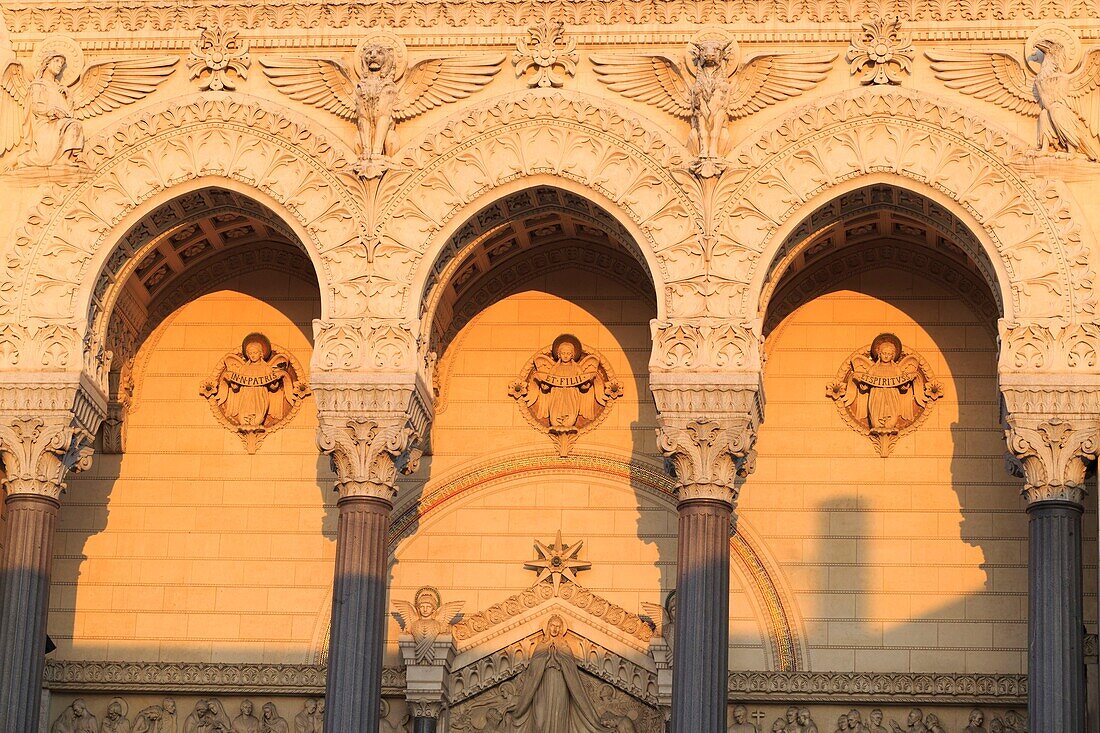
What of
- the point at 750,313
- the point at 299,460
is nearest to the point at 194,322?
the point at 299,460

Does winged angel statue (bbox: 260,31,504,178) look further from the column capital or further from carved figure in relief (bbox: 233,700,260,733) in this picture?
carved figure in relief (bbox: 233,700,260,733)

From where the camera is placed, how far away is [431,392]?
2583 cm

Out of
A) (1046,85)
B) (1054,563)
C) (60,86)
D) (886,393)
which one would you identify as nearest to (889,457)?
(886,393)

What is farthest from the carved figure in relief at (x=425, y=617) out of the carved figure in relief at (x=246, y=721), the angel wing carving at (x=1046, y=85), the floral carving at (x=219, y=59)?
the angel wing carving at (x=1046, y=85)

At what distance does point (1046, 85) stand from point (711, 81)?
352 cm

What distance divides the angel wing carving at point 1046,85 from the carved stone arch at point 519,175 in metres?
3.15

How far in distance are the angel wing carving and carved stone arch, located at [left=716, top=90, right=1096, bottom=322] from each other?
14.2 inches

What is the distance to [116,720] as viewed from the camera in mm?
26938

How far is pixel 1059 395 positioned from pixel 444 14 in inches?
310

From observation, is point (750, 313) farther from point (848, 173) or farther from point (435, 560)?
point (435, 560)

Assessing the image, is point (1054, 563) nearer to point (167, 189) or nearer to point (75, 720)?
point (167, 189)

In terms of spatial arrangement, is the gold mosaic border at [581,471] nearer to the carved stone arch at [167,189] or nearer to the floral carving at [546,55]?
the carved stone arch at [167,189]

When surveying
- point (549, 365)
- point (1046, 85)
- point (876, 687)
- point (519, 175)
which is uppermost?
point (1046, 85)

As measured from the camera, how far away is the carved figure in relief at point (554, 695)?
2620 cm
